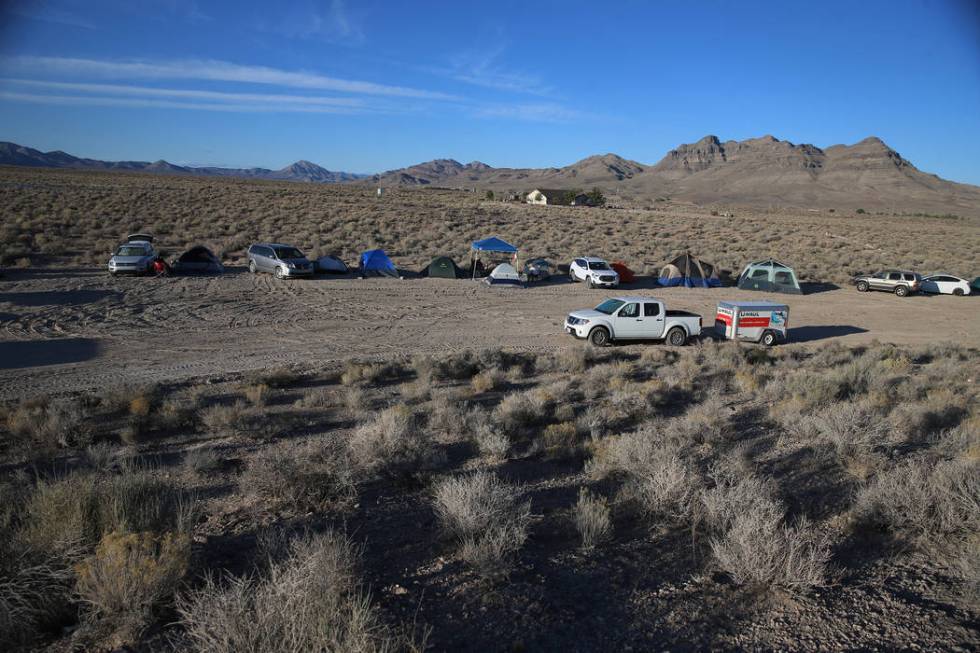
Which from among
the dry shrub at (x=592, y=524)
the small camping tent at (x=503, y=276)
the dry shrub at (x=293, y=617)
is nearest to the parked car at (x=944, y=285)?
the small camping tent at (x=503, y=276)

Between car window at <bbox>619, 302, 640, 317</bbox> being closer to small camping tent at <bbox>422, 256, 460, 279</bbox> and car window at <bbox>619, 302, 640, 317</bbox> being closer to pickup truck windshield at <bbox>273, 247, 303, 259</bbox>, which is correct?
small camping tent at <bbox>422, 256, 460, 279</bbox>

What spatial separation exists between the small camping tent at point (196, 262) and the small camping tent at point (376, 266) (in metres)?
6.48

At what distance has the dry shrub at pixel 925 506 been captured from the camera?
6.18 metres

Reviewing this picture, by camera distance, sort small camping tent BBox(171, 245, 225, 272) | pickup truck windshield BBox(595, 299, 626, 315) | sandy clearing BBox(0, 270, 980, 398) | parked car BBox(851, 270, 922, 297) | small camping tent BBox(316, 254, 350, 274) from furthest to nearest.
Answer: parked car BBox(851, 270, 922, 297)
small camping tent BBox(316, 254, 350, 274)
small camping tent BBox(171, 245, 225, 272)
pickup truck windshield BBox(595, 299, 626, 315)
sandy clearing BBox(0, 270, 980, 398)

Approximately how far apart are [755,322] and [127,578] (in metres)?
18.6

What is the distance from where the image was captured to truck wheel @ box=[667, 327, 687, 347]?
723 inches

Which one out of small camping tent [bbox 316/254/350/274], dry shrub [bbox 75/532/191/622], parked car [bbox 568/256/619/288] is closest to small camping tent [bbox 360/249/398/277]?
small camping tent [bbox 316/254/350/274]

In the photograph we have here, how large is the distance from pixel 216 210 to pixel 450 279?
2701 cm

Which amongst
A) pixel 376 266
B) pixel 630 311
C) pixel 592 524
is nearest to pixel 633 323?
pixel 630 311

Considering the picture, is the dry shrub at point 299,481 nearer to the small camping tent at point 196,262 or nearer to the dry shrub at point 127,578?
the dry shrub at point 127,578

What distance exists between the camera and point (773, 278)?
2967 cm

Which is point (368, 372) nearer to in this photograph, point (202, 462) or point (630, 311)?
point (202, 462)

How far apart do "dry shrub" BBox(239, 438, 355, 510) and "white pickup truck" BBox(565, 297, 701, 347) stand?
1170cm

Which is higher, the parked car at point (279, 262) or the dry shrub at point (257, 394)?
the parked car at point (279, 262)
